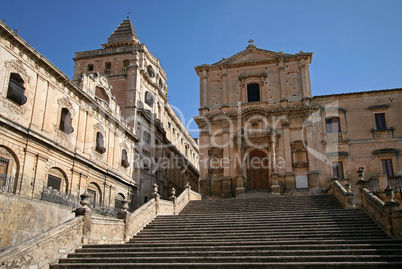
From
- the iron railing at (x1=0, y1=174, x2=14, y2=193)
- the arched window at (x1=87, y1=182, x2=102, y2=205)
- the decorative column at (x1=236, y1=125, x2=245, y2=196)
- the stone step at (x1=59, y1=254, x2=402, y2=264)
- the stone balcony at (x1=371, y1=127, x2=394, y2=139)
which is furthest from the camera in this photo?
the stone balcony at (x1=371, y1=127, x2=394, y2=139)

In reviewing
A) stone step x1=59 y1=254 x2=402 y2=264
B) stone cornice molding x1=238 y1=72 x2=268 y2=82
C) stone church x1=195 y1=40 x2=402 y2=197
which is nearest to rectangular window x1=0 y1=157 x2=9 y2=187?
stone step x1=59 y1=254 x2=402 y2=264

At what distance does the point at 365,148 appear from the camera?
2678 centimetres

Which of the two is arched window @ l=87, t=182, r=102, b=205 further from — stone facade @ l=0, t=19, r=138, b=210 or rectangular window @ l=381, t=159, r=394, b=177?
rectangular window @ l=381, t=159, r=394, b=177

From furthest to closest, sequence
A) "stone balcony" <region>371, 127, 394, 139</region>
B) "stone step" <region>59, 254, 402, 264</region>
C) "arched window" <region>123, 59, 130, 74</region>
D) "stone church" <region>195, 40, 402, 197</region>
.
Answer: "arched window" <region>123, 59, 130, 74</region>, "stone balcony" <region>371, 127, 394, 139</region>, "stone church" <region>195, 40, 402, 197</region>, "stone step" <region>59, 254, 402, 264</region>

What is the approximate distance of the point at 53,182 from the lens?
20062 mm

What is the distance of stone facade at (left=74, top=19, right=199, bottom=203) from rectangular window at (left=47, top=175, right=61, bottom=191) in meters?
10.2

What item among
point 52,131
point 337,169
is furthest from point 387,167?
point 52,131

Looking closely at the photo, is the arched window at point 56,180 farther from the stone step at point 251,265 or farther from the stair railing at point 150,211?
the stone step at point 251,265

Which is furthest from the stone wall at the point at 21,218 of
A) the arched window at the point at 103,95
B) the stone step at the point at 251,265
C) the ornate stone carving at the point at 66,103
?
the arched window at the point at 103,95

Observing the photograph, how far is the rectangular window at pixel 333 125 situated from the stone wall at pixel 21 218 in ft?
63.2

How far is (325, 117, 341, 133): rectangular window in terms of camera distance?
27.6 metres

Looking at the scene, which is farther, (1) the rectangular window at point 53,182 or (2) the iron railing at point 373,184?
(2) the iron railing at point 373,184

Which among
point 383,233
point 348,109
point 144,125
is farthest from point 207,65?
point 383,233

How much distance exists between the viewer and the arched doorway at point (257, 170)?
27766mm
